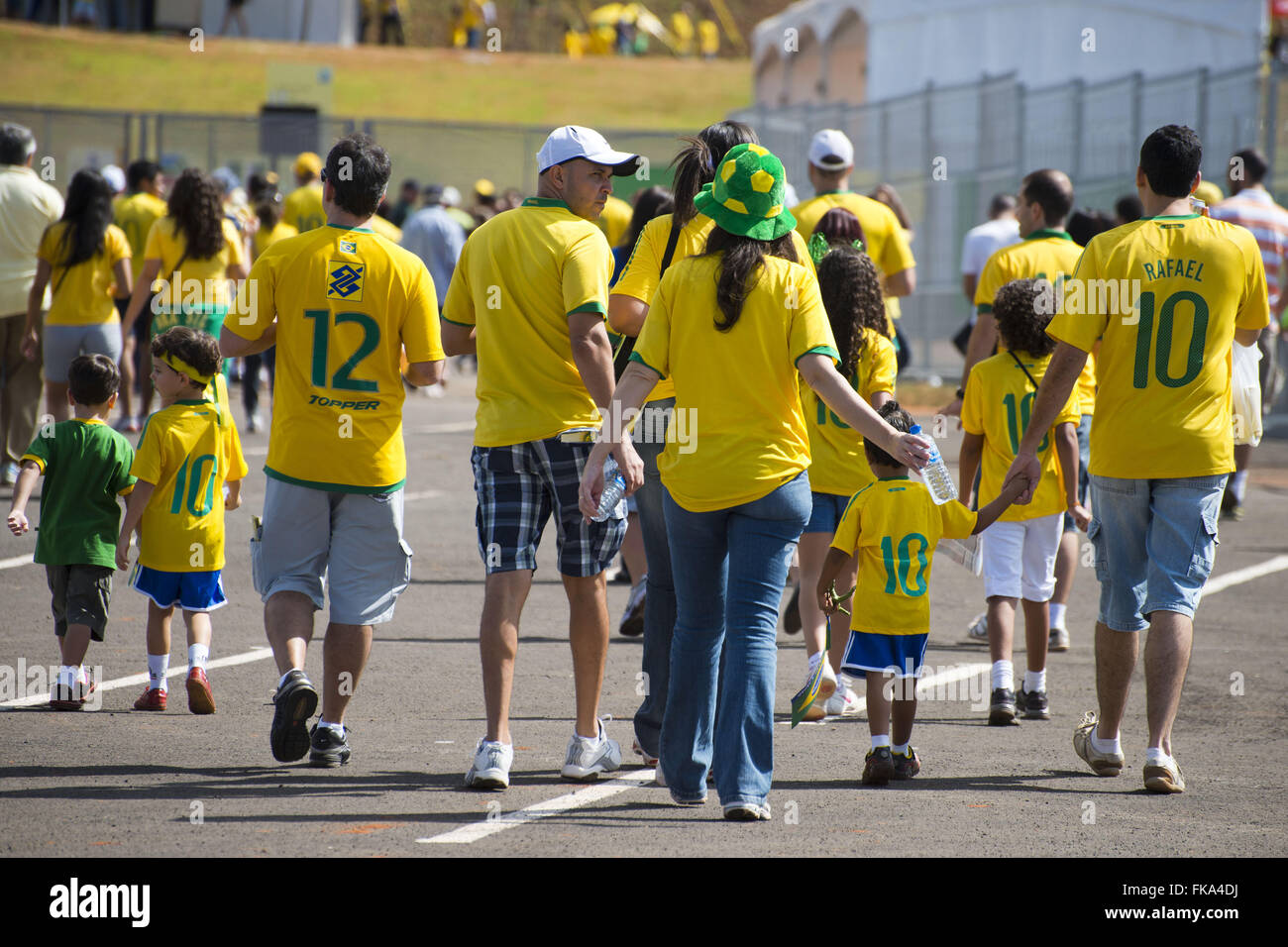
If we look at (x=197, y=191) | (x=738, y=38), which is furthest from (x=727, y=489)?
(x=738, y=38)

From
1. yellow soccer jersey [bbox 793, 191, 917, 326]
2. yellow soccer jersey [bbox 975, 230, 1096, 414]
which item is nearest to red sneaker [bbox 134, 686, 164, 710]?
yellow soccer jersey [bbox 793, 191, 917, 326]

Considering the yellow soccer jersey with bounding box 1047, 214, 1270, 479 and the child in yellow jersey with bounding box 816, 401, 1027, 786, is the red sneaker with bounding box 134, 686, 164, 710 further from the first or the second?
the yellow soccer jersey with bounding box 1047, 214, 1270, 479

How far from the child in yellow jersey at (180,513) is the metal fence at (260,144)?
680 inches

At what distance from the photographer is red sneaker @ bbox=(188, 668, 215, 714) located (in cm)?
646

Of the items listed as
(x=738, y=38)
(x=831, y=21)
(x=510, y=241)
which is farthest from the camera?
(x=738, y=38)

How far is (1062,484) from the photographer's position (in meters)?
7.10

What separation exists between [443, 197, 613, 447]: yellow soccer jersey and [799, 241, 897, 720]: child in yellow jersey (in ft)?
4.80

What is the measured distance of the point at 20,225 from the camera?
11.2 metres

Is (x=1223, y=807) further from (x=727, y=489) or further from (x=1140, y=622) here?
(x=727, y=489)

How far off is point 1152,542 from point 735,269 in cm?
192

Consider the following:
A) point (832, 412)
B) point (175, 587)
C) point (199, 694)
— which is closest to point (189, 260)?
point (175, 587)

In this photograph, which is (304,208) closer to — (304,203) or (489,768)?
(304,203)

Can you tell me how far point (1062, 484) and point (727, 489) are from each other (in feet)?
8.46

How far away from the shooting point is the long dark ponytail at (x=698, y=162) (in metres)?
5.61
